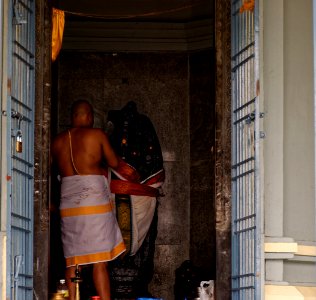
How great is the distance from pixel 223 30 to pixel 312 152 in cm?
123

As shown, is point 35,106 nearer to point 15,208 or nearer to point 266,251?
point 15,208

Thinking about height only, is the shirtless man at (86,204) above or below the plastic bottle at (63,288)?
above

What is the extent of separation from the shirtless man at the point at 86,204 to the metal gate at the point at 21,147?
1335mm

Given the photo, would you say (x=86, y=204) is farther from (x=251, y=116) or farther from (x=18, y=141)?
(x=251, y=116)

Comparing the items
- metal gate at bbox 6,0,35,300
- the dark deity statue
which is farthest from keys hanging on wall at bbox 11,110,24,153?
the dark deity statue

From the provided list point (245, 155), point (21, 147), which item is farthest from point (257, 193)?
point (21, 147)

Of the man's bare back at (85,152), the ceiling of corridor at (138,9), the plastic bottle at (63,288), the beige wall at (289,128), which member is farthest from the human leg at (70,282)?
the ceiling of corridor at (138,9)

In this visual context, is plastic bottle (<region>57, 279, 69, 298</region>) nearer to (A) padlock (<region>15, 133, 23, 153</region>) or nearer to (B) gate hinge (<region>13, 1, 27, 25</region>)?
(A) padlock (<region>15, 133, 23, 153</region>)

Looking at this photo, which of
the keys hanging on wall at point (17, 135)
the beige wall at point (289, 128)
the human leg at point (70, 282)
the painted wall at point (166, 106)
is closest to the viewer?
the keys hanging on wall at point (17, 135)

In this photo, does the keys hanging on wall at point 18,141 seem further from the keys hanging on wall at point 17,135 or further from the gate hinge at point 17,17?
the gate hinge at point 17,17

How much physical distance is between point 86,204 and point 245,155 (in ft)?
6.62

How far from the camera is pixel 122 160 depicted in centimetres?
1191

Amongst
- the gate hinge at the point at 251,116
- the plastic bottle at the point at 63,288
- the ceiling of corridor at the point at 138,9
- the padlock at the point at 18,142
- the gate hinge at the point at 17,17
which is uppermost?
the ceiling of corridor at the point at 138,9

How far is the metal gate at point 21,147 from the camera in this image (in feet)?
30.2
